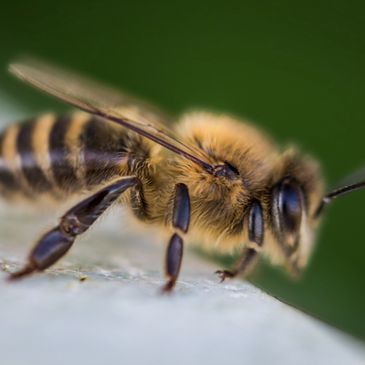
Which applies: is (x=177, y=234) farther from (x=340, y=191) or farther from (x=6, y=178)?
(x=6, y=178)

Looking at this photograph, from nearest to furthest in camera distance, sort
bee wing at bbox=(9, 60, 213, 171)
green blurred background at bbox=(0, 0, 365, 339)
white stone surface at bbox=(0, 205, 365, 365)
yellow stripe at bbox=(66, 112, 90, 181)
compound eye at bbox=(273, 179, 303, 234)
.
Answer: white stone surface at bbox=(0, 205, 365, 365)
bee wing at bbox=(9, 60, 213, 171)
compound eye at bbox=(273, 179, 303, 234)
yellow stripe at bbox=(66, 112, 90, 181)
green blurred background at bbox=(0, 0, 365, 339)

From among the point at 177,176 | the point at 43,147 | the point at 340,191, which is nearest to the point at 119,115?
the point at 177,176

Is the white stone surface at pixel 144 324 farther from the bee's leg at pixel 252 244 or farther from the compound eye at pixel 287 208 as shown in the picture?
the compound eye at pixel 287 208

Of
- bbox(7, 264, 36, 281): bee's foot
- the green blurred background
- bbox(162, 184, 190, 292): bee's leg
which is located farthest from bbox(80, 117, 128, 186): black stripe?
the green blurred background

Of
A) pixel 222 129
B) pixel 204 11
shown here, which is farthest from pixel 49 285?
pixel 204 11

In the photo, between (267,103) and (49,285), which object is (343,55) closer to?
(267,103)

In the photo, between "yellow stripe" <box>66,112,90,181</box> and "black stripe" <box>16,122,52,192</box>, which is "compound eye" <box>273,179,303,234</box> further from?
"black stripe" <box>16,122,52,192</box>

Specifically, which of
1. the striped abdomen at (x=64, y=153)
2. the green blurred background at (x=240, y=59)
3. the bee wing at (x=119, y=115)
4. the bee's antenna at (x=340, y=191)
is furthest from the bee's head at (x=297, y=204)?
the green blurred background at (x=240, y=59)
